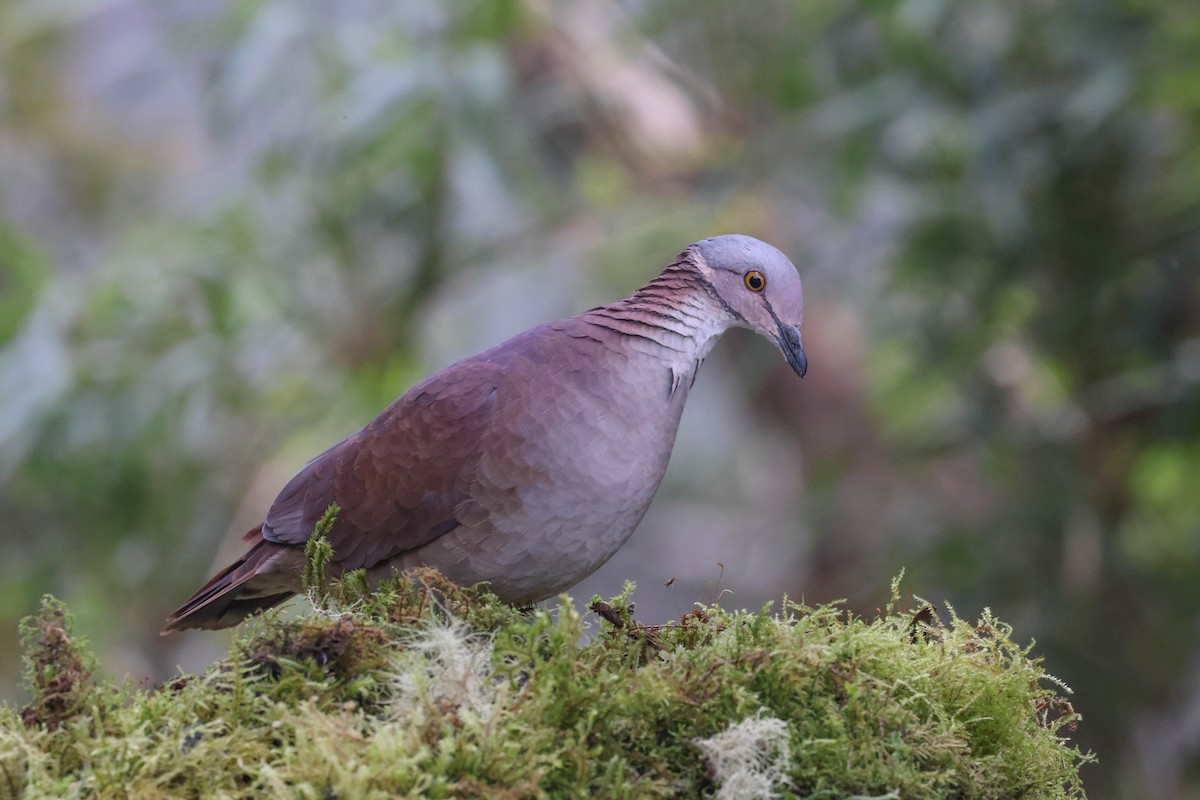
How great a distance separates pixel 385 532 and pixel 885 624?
42.4 inches

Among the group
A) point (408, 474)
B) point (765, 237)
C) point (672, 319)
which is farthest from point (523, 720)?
point (765, 237)

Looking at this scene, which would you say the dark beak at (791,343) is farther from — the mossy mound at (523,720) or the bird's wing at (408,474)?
the mossy mound at (523,720)

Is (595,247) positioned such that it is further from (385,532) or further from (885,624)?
(885,624)

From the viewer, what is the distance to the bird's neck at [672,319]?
251 cm

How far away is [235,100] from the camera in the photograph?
218 inches

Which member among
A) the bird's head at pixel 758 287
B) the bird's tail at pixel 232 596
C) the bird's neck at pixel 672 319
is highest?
the bird's head at pixel 758 287

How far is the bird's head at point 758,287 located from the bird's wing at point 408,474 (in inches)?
20.5

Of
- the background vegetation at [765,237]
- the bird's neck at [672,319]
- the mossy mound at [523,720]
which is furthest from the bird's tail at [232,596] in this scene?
the background vegetation at [765,237]

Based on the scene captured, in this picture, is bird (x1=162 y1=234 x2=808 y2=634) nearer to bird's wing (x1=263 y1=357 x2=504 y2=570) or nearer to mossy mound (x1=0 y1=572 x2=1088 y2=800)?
bird's wing (x1=263 y1=357 x2=504 y2=570)

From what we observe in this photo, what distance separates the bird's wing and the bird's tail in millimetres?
64

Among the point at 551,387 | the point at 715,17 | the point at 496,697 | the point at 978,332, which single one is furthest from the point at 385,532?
the point at 715,17

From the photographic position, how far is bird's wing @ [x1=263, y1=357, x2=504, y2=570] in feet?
8.14

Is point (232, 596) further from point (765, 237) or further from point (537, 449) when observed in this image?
point (765, 237)

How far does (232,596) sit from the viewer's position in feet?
9.00
